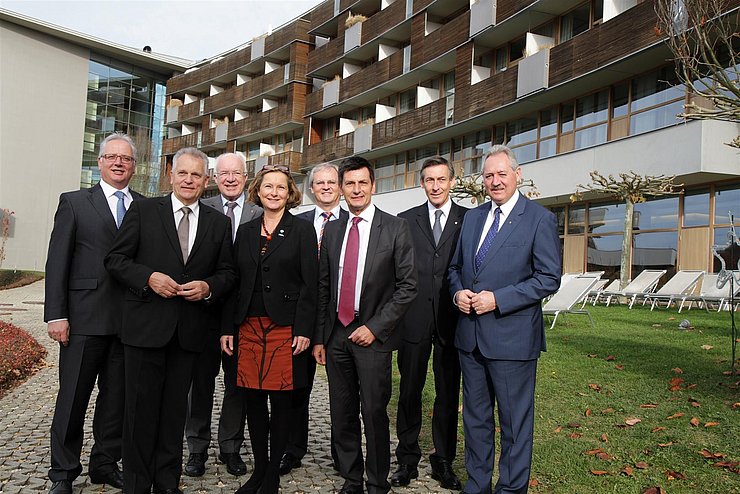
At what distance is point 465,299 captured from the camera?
175 inches

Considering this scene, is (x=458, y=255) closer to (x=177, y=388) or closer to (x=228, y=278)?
(x=228, y=278)

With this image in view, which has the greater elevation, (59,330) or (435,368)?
(59,330)

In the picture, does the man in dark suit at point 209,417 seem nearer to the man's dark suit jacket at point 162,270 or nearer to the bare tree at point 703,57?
the man's dark suit jacket at point 162,270

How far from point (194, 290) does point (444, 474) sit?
2244 millimetres

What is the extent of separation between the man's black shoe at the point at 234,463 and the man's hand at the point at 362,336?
4.77ft

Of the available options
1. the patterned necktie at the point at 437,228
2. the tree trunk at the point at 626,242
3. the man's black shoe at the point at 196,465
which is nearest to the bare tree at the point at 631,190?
the tree trunk at the point at 626,242

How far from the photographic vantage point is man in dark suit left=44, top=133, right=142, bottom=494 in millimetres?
4707

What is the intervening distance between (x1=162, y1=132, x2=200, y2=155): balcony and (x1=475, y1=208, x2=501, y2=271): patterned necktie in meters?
45.3

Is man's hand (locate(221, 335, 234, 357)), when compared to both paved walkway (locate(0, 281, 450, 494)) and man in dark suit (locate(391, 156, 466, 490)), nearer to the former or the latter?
paved walkway (locate(0, 281, 450, 494))

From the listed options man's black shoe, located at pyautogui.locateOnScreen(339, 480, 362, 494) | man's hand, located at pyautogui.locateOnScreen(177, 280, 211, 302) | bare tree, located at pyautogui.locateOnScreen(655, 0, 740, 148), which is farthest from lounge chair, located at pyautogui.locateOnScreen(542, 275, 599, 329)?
man's hand, located at pyautogui.locateOnScreen(177, 280, 211, 302)

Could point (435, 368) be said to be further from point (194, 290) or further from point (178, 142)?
point (178, 142)

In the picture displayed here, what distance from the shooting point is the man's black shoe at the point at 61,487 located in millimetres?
4441

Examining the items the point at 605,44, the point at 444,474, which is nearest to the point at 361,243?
the point at 444,474

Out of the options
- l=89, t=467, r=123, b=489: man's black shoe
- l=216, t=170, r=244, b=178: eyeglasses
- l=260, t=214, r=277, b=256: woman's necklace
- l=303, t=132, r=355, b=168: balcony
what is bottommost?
l=89, t=467, r=123, b=489: man's black shoe
